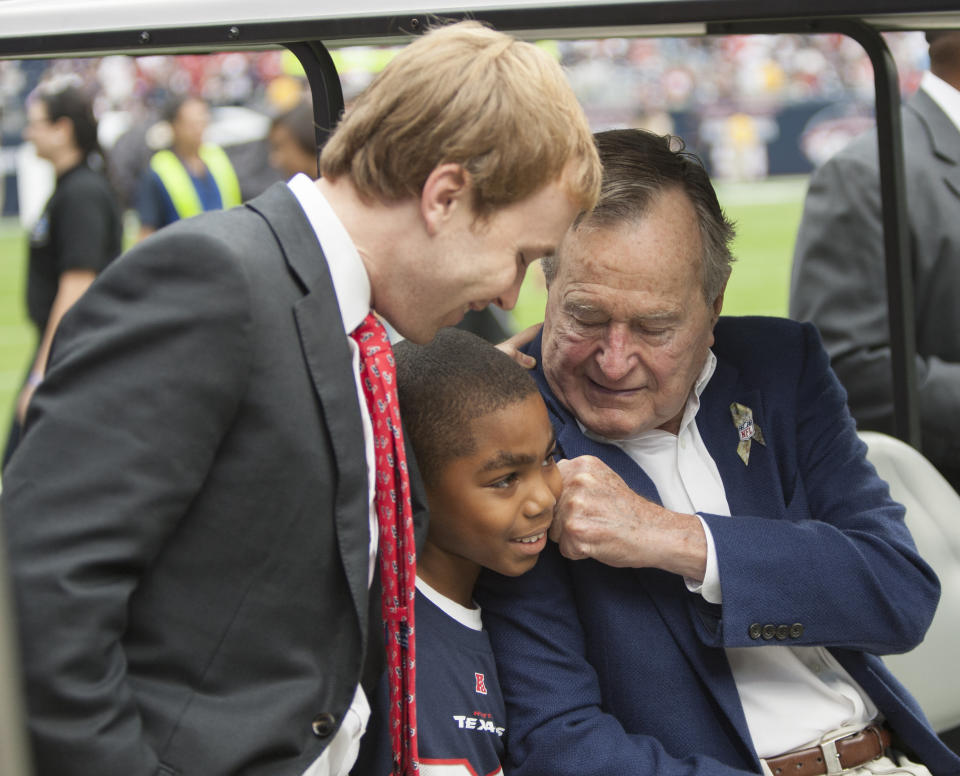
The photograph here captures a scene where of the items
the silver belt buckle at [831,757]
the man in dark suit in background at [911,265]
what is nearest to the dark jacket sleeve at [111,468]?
the silver belt buckle at [831,757]

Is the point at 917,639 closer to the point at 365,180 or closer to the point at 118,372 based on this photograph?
the point at 365,180

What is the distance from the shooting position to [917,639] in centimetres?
224

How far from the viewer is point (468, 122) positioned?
5.32 ft

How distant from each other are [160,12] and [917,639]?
1.65 meters

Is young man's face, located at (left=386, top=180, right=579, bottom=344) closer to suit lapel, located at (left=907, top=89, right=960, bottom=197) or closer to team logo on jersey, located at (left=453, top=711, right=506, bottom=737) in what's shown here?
team logo on jersey, located at (left=453, top=711, right=506, bottom=737)

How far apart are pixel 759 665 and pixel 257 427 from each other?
1149 mm

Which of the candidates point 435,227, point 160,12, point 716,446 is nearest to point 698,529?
point 716,446

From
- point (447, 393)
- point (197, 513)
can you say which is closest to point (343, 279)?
point (197, 513)

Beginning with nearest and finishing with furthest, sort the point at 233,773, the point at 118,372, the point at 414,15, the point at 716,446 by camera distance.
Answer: the point at 118,372, the point at 233,773, the point at 414,15, the point at 716,446

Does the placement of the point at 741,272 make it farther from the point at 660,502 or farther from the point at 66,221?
the point at 660,502

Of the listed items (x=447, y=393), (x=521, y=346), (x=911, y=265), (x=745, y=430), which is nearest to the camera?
(x=447, y=393)

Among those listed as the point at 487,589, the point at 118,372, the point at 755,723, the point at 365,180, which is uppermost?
the point at 365,180

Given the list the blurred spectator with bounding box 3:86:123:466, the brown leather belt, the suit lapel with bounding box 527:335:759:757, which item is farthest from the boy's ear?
the blurred spectator with bounding box 3:86:123:466

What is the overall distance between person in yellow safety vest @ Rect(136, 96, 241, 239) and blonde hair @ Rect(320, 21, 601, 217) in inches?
239
